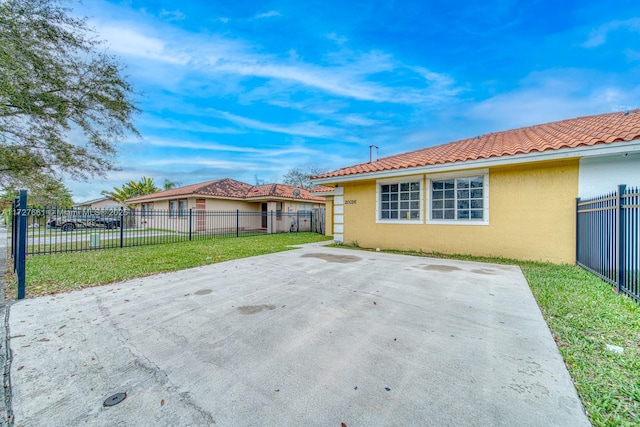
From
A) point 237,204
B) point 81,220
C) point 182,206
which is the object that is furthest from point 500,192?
point 182,206

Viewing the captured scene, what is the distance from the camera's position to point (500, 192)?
7.43 m

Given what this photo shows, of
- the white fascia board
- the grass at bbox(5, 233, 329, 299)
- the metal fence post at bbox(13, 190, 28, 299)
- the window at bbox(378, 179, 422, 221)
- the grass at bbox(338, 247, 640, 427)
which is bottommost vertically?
the grass at bbox(5, 233, 329, 299)

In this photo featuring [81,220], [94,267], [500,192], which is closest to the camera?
[94,267]

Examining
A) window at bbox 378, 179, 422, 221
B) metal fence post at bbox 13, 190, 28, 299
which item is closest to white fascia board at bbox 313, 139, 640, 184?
window at bbox 378, 179, 422, 221

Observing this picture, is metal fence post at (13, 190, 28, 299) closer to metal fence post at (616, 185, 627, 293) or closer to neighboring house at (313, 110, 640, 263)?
neighboring house at (313, 110, 640, 263)

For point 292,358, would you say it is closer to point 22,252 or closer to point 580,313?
point 580,313

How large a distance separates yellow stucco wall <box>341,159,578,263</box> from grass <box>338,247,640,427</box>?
1.93 meters

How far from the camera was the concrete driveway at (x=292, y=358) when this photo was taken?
5.91ft

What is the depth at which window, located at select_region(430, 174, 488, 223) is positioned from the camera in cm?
786

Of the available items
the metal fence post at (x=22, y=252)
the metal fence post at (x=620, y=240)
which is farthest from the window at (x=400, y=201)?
the metal fence post at (x=22, y=252)

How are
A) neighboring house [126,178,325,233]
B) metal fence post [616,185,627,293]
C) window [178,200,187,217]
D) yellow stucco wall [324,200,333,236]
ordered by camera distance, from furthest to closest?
window [178,200,187,217] < neighboring house [126,178,325,233] < yellow stucco wall [324,200,333,236] < metal fence post [616,185,627,293]

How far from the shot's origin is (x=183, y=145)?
71.0 feet

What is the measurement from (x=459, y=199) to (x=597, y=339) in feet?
19.7

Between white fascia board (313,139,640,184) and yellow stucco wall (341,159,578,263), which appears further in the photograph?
yellow stucco wall (341,159,578,263)
